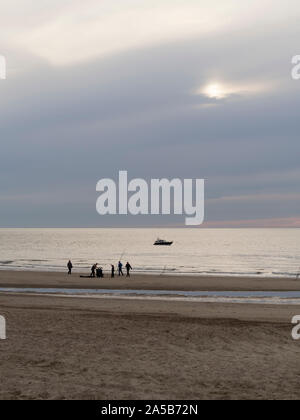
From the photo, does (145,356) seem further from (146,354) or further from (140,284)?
(140,284)

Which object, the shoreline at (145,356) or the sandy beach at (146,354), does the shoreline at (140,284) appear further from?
the shoreline at (145,356)

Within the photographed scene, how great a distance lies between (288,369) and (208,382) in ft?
9.81

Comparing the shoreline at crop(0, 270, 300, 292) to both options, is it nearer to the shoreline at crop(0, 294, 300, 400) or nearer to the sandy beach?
the sandy beach

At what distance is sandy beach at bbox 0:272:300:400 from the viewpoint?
11.4 metres

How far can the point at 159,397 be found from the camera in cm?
1084

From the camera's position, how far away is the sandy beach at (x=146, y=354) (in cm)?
1141

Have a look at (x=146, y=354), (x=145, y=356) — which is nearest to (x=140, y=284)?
(x=146, y=354)

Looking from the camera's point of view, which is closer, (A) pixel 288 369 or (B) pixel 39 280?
(A) pixel 288 369

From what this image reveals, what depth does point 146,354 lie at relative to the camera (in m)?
14.8

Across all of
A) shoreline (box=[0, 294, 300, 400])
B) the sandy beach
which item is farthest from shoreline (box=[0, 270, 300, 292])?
shoreline (box=[0, 294, 300, 400])

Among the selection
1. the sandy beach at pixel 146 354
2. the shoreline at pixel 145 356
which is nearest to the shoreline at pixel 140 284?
the sandy beach at pixel 146 354
